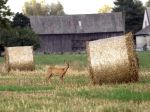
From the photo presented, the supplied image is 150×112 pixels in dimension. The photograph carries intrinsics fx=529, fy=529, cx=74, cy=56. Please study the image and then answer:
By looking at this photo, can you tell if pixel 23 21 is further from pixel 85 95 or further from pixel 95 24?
pixel 85 95

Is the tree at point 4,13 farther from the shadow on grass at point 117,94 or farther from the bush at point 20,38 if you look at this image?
the shadow on grass at point 117,94

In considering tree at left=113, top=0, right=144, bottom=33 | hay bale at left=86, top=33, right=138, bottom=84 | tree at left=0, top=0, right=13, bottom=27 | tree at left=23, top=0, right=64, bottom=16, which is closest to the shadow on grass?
hay bale at left=86, top=33, right=138, bottom=84

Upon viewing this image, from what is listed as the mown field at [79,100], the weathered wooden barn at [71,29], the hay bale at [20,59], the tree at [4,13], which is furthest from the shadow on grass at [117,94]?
the weathered wooden barn at [71,29]

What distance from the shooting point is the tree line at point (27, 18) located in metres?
56.2

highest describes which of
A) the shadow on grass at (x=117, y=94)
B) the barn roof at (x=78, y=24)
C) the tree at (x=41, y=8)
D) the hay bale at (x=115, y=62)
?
the tree at (x=41, y=8)

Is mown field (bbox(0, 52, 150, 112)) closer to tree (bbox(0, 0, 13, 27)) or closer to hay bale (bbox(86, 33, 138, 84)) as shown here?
hay bale (bbox(86, 33, 138, 84))

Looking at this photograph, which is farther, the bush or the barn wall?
the barn wall

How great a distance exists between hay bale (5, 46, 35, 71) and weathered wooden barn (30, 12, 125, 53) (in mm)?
54986

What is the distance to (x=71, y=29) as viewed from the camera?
88875mm

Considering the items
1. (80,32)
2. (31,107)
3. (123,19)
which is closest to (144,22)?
(123,19)

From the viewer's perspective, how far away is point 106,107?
37.4ft

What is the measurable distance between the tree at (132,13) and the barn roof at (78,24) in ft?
15.3

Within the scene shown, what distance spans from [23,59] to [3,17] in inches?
896

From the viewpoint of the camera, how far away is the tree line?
56159mm
